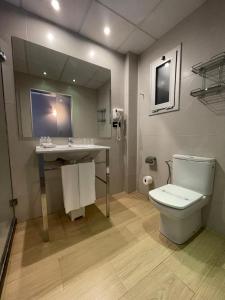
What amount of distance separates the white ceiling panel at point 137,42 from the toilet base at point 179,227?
2199 millimetres

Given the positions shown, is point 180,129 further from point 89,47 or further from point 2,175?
point 2,175

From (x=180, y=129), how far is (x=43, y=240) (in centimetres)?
192

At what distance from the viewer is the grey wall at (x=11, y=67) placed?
137 centimetres

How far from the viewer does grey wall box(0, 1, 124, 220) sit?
137 centimetres

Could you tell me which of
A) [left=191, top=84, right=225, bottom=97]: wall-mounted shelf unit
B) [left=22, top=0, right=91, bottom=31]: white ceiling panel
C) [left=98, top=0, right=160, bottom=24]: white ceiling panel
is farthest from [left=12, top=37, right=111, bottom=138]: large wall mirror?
[left=191, top=84, right=225, bottom=97]: wall-mounted shelf unit

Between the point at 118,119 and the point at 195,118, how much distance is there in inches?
41.4

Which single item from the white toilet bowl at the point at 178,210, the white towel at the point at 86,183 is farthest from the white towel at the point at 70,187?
the white toilet bowl at the point at 178,210

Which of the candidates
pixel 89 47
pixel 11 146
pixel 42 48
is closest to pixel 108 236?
pixel 11 146

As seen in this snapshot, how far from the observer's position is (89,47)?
5.95ft

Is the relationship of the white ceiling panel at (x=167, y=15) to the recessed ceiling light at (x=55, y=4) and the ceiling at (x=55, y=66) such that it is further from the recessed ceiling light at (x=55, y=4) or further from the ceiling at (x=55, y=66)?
the recessed ceiling light at (x=55, y=4)

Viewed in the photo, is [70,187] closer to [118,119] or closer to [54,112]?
[54,112]

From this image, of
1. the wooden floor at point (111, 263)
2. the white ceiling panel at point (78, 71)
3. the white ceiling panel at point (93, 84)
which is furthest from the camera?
the white ceiling panel at point (93, 84)

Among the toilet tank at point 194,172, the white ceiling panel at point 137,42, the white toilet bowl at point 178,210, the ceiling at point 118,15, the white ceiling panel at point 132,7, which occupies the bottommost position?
the white toilet bowl at point 178,210

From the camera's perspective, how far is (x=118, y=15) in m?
1.49
